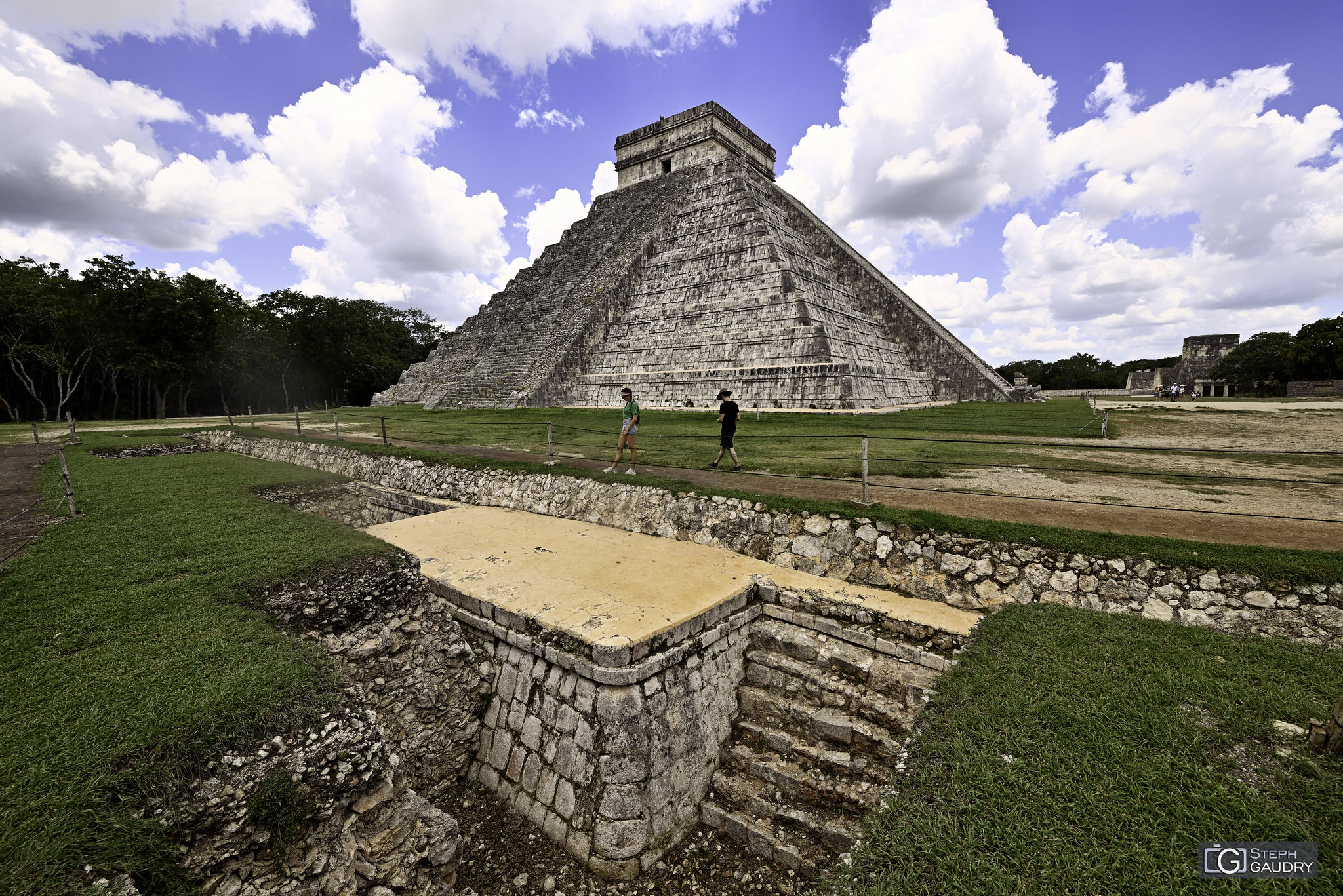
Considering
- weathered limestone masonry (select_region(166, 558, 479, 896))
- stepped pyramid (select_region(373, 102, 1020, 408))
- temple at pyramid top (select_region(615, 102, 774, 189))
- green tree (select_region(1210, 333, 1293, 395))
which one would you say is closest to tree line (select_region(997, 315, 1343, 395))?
green tree (select_region(1210, 333, 1293, 395))

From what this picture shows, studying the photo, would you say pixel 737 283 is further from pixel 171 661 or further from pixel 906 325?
pixel 171 661

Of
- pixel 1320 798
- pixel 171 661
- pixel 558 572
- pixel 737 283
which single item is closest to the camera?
pixel 1320 798

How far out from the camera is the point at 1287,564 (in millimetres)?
4109

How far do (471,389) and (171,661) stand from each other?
2445 cm

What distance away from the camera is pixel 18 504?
24.8 ft

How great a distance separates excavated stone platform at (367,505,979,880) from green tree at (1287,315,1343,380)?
44.1m

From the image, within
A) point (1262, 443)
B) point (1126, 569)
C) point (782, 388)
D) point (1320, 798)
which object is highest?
point (782, 388)

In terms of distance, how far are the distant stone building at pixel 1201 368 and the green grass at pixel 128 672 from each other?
5032 centimetres

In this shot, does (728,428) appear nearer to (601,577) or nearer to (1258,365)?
(601,577)

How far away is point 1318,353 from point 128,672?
5048 cm

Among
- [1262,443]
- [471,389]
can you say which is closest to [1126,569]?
[1262,443]

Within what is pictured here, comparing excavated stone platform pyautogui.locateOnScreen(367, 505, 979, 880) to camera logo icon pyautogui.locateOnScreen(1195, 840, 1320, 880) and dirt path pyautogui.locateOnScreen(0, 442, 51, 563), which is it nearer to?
camera logo icon pyautogui.locateOnScreen(1195, 840, 1320, 880)

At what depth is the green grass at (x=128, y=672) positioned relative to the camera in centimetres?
252

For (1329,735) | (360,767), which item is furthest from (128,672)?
(1329,735)
